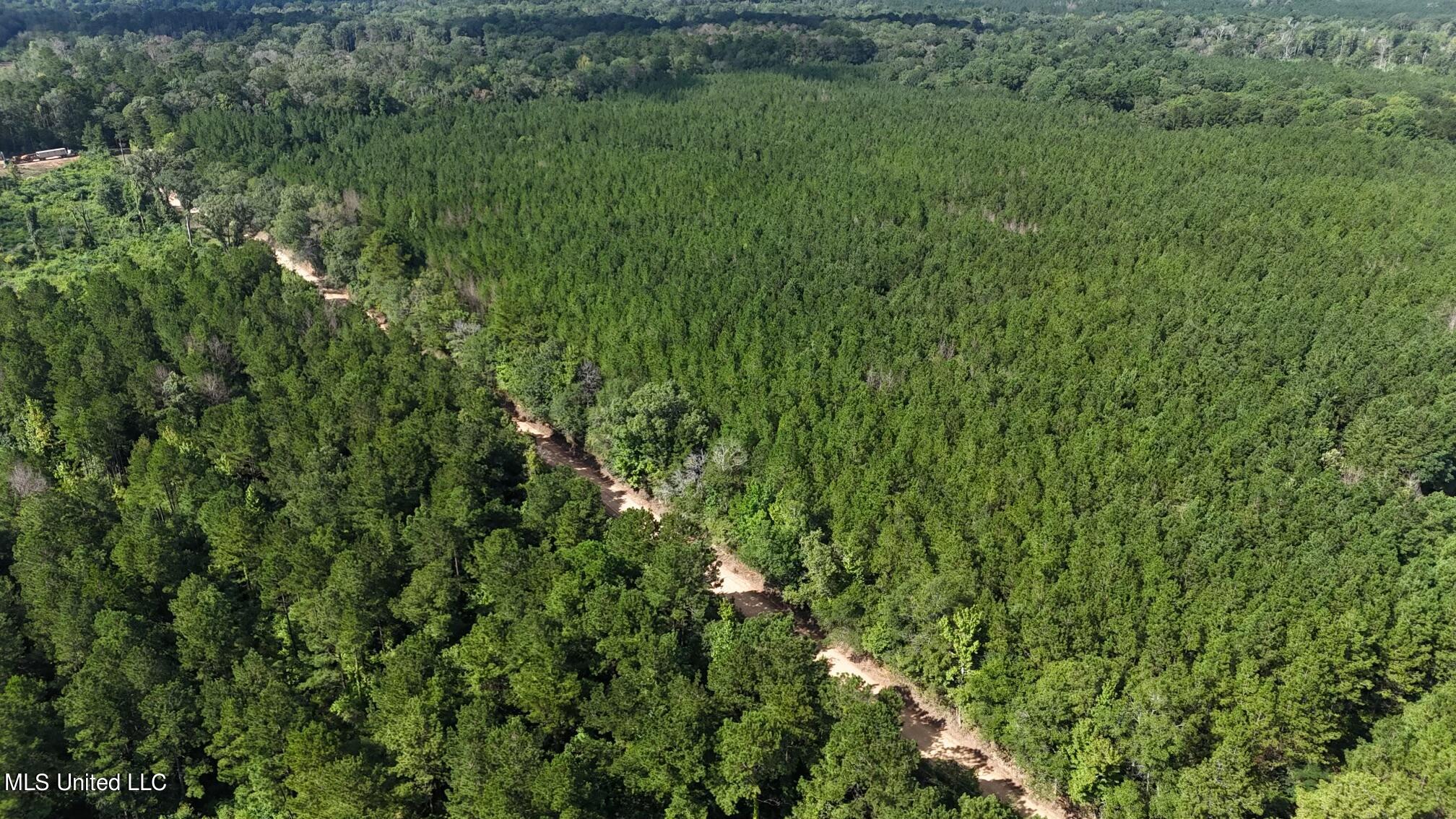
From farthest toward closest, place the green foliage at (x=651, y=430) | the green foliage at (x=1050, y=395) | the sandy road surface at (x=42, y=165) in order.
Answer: the sandy road surface at (x=42, y=165) < the green foliage at (x=651, y=430) < the green foliage at (x=1050, y=395)

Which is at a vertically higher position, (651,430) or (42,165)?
(42,165)

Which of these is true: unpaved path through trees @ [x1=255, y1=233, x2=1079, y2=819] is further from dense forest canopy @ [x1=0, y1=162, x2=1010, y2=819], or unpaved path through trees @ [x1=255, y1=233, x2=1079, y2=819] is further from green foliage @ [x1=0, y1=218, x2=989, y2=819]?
green foliage @ [x1=0, y1=218, x2=989, y2=819]

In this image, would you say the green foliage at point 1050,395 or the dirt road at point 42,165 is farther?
the dirt road at point 42,165

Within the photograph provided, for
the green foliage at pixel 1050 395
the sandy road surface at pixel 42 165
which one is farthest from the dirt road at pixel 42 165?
the green foliage at pixel 1050 395

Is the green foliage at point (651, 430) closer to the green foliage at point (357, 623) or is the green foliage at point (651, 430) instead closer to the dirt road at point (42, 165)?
the green foliage at point (357, 623)

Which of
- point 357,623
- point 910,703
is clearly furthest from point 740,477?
point 357,623

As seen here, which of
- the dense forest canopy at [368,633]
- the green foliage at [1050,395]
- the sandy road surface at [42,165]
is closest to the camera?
the dense forest canopy at [368,633]

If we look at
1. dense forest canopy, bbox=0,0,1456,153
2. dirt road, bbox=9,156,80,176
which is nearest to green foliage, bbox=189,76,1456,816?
dense forest canopy, bbox=0,0,1456,153

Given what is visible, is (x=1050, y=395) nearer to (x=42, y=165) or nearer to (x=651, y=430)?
(x=651, y=430)
